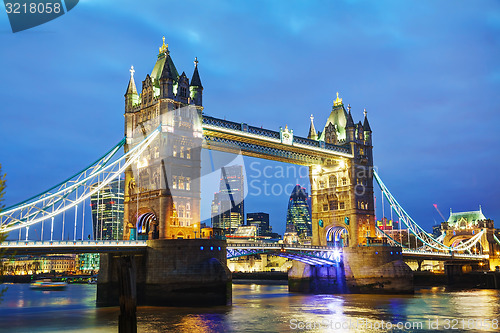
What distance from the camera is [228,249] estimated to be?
61031 millimetres

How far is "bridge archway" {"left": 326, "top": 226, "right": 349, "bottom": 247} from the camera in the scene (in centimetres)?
8271

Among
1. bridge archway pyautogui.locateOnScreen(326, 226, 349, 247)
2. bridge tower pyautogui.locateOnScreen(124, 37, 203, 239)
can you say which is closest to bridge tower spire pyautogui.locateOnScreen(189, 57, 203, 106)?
bridge tower pyautogui.locateOnScreen(124, 37, 203, 239)

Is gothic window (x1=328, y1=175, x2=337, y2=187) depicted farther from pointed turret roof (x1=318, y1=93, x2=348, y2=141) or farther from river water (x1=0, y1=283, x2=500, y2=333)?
river water (x1=0, y1=283, x2=500, y2=333)

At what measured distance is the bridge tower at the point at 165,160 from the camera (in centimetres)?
5612

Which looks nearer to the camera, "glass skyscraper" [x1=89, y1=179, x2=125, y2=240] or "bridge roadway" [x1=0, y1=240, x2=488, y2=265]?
"bridge roadway" [x1=0, y1=240, x2=488, y2=265]

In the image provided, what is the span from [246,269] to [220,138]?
329ft

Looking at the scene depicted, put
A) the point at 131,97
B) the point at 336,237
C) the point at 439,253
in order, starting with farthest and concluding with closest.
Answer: the point at 439,253 < the point at 336,237 < the point at 131,97

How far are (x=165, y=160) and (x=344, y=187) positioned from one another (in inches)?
1306

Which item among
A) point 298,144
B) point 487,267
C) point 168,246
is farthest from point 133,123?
point 487,267

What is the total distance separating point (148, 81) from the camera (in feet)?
199

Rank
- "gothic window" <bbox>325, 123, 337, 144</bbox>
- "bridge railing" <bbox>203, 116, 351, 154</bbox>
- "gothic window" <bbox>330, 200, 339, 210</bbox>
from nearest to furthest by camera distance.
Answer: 1. "bridge railing" <bbox>203, 116, 351, 154</bbox>
2. "gothic window" <bbox>330, 200, 339, 210</bbox>
3. "gothic window" <bbox>325, 123, 337, 144</bbox>

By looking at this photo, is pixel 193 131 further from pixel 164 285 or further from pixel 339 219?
pixel 339 219

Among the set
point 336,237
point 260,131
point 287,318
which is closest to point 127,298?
point 287,318

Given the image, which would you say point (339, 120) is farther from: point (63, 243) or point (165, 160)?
point (63, 243)
